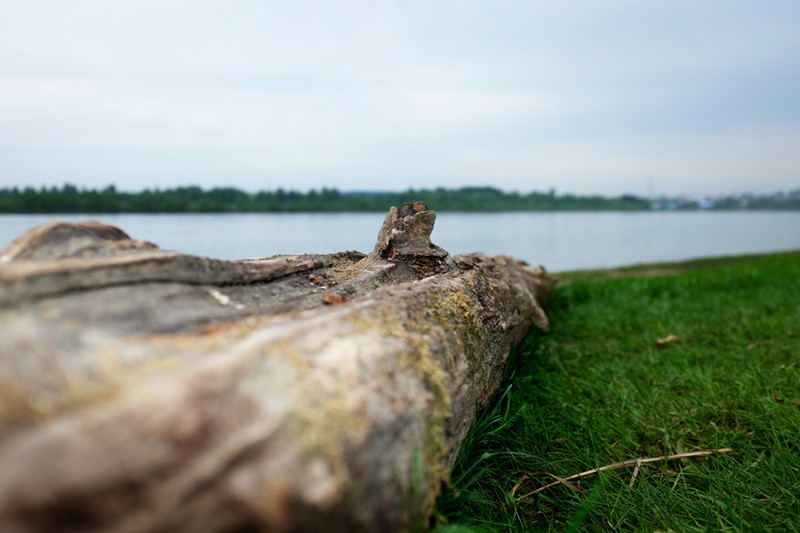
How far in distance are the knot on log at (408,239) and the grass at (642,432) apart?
0.95 meters

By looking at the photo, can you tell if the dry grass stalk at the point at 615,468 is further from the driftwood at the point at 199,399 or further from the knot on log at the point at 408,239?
the knot on log at the point at 408,239

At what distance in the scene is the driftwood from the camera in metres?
1.02

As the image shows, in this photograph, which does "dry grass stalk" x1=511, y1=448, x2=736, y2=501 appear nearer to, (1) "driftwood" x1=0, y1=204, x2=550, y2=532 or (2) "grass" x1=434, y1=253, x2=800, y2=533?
(2) "grass" x1=434, y1=253, x2=800, y2=533

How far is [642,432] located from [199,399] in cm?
274

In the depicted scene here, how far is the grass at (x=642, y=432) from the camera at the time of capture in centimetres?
222

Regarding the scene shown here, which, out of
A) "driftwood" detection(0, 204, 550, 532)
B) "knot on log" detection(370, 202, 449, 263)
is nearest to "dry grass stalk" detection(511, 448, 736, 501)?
"driftwood" detection(0, 204, 550, 532)

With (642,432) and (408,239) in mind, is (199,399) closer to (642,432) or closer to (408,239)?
(408,239)

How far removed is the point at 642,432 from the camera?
304cm

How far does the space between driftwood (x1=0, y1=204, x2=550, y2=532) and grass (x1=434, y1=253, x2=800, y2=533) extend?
41 centimetres

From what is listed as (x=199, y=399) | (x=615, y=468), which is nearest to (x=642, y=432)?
(x=615, y=468)

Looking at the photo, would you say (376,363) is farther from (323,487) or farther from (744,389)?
(744,389)

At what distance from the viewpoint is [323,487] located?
1.19 m

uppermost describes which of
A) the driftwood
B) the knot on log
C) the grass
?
the knot on log

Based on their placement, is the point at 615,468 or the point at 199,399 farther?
the point at 615,468
